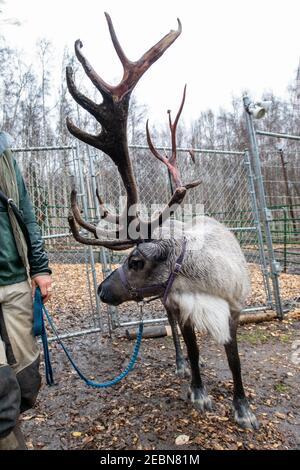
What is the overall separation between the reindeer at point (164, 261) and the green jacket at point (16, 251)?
0.48 meters

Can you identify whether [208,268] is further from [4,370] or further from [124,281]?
[4,370]

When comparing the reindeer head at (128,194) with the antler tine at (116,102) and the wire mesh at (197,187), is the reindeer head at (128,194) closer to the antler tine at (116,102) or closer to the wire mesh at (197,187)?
the antler tine at (116,102)

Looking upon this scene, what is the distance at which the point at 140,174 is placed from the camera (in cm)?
531

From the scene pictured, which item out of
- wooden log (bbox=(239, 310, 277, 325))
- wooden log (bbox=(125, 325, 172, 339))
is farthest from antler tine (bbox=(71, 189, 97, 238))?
wooden log (bbox=(239, 310, 277, 325))

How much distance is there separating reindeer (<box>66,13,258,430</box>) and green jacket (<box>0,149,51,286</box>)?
0.48 m

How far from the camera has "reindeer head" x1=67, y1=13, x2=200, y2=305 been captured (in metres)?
2.46

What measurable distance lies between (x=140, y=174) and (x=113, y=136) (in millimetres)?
2719

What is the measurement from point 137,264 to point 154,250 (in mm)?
179

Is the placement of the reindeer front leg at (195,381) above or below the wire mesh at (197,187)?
below

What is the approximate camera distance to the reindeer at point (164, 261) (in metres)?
2.51

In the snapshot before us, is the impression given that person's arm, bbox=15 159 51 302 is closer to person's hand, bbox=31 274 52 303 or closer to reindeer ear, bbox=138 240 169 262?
person's hand, bbox=31 274 52 303

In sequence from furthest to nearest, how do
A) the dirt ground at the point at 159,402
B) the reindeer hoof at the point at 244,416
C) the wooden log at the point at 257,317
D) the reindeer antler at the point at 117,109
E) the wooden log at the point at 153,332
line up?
the wooden log at the point at 257,317, the wooden log at the point at 153,332, the reindeer hoof at the point at 244,416, the dirt ground at the point at 159,402, the reindeer antler at the point at 117,109

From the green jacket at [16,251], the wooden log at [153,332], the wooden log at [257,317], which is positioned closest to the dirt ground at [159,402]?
the wooden log at [153,332]
